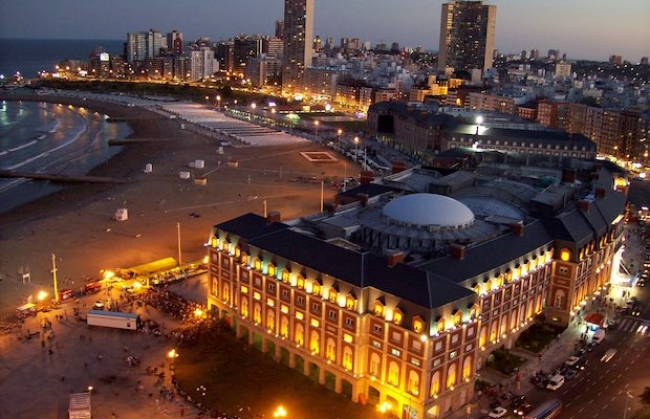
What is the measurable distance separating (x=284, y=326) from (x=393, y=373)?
8042 millimetres

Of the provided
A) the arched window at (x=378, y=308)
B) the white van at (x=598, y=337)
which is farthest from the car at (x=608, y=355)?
the arched window at (x=378, y=308)

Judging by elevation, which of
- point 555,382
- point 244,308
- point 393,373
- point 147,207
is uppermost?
point 244,308

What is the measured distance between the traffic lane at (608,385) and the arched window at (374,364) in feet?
34.1

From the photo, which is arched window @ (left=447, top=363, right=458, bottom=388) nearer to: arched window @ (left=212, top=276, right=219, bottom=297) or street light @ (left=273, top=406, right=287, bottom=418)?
street light @ (left=273, top=406, right=287, bottom=418)

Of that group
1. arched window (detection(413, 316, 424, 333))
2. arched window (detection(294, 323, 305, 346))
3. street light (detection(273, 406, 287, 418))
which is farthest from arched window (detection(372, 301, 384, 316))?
street light (detection(273, 406, 287, 418))

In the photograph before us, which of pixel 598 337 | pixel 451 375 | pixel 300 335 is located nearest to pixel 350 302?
pixel 300 335

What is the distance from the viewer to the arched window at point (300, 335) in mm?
40094

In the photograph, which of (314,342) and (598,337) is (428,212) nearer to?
(314,342)

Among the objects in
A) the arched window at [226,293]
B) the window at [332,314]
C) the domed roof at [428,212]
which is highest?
the domed roof at [428,212]

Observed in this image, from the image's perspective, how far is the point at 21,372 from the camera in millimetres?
39219

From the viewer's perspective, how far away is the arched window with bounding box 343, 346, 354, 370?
123ft

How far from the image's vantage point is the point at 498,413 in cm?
Result: 3609

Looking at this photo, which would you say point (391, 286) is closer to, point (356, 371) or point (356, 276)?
point (356, 276)

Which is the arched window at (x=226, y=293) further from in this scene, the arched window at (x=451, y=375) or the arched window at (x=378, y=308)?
the arched window at (x=451, y=375)
